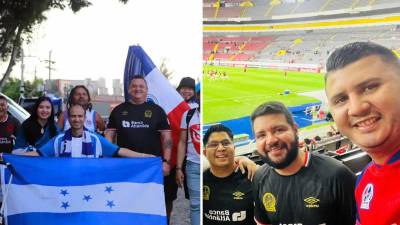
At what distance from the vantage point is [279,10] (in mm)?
2887

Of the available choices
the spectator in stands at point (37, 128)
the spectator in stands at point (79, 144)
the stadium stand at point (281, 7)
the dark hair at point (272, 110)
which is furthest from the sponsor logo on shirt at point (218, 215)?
the spectator in stands at point (37, 128)

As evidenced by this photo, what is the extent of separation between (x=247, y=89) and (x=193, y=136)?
80 centimetres

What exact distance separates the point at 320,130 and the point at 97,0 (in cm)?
209

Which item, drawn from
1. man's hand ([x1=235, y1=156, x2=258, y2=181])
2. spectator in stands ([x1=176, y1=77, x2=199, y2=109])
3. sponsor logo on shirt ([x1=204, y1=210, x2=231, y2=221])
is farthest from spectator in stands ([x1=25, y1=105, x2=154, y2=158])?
man's hand ([x1=235, y1=156, x2=258, y2=181])

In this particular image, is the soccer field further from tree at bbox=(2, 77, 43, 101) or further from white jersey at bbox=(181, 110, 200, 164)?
tree at bbox=(2, 77, 43, 101)

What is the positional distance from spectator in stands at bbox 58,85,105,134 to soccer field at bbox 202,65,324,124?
1.01m

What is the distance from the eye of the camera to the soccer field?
2850 millimetres

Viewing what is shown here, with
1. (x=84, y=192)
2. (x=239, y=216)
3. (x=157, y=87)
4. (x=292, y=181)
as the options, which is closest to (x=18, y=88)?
(x=84, y=192)

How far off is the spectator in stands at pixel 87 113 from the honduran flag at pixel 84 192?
26cm

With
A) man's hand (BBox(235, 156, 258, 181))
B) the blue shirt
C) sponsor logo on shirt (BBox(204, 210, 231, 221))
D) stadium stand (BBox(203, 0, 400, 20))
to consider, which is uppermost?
stadium stand (BBox(203, 0, 400, 20))

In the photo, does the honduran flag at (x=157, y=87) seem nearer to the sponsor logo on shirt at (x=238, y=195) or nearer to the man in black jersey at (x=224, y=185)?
the man in black jersey at (x=224, y=185)

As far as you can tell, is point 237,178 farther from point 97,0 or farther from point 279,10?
point 97,0

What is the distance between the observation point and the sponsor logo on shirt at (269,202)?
9.63ft

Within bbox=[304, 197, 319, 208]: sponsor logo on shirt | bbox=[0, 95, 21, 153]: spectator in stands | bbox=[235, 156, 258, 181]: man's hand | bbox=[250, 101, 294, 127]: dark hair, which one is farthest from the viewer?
bbox=[0, 95, 21, 153]: spectator in stands
